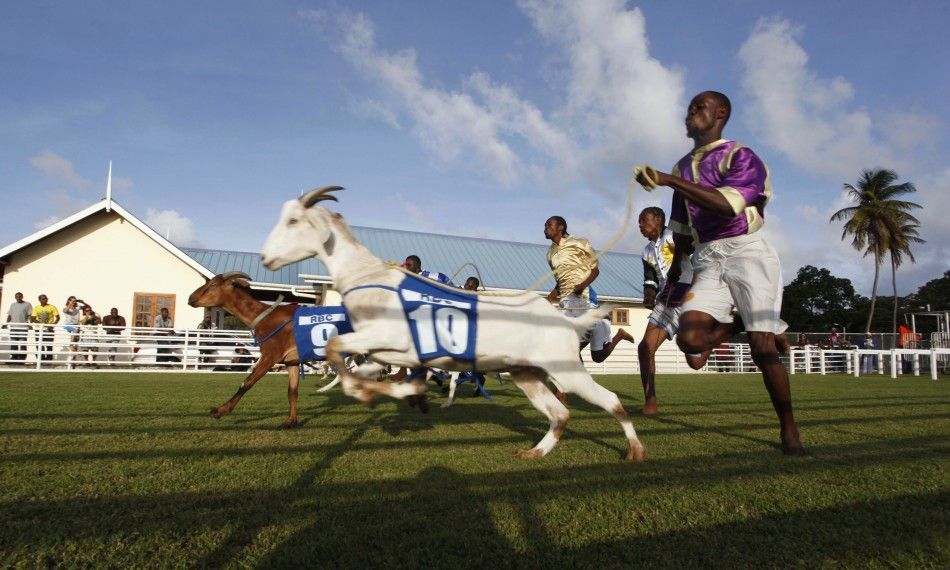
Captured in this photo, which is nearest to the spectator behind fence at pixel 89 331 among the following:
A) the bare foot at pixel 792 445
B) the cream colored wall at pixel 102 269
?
the cream colored wall at pixel 102 269

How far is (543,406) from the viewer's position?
15.3 ft

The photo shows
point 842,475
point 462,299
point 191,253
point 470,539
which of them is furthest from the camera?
point 191,253

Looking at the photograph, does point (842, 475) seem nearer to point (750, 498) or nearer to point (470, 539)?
point (750, 498)

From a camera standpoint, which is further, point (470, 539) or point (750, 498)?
point (750, 498)

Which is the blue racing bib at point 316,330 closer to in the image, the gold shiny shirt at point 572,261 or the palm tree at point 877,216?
the gold shiny shirt at point 572,261

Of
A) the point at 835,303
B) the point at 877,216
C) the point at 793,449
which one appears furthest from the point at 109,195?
the point at 835,303

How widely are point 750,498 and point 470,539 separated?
1676 mm

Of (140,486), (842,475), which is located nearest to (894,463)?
(842,475)

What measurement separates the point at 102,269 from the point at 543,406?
905 inches

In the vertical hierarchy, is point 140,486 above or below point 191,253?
below

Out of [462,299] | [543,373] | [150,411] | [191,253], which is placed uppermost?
[191,253]

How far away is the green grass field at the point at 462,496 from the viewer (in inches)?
93.4

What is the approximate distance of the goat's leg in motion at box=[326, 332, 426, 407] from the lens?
12.3 ft

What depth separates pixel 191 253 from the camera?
27469mm
